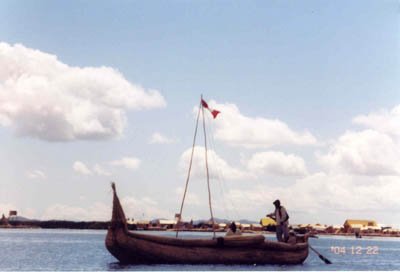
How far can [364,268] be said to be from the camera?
39188 millimetres

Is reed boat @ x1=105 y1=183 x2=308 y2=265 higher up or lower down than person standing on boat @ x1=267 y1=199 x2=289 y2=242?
lower down

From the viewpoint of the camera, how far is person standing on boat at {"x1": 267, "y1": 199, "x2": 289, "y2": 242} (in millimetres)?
33219

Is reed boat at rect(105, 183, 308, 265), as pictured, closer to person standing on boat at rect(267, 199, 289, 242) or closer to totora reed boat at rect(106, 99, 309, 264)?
totora reed boat at rect(106, 99, 309, 264)

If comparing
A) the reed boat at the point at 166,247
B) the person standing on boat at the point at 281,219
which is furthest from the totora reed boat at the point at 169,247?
the person standing on boat at the point at 281,219

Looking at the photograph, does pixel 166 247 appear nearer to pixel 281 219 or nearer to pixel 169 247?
pixel 169 247

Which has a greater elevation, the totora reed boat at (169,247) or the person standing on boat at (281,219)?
the person standing on boat at (281,219)

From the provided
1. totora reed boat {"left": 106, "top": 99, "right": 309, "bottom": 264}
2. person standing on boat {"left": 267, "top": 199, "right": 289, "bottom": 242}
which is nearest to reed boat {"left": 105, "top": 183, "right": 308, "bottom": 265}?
totora reed boat {"left": 106, "top": 99, "right": 309, "bottom": 264}

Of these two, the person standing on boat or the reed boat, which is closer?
the reed boat

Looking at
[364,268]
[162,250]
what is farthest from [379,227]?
[162,250]

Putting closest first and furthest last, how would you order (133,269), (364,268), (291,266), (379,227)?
1. (133,269)
2. (291,266)
3. (364,268)
4. (379,227)

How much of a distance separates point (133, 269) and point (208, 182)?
24.2ft

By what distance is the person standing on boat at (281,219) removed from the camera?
33219 millimetres

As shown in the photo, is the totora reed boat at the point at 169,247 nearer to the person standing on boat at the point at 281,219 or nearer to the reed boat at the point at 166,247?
the reed boat at the point at 166,247

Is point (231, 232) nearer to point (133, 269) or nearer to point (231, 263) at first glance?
point (231, 263)
